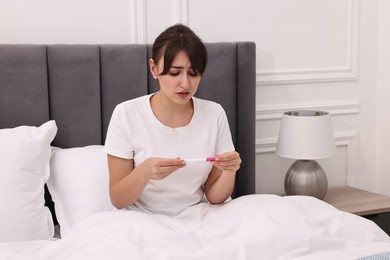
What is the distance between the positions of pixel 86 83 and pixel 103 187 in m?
0.47

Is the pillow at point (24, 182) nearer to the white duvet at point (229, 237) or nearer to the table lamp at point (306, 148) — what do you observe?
the white duvet at point (229, 237)

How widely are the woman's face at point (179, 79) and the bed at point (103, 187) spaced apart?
0.43 m

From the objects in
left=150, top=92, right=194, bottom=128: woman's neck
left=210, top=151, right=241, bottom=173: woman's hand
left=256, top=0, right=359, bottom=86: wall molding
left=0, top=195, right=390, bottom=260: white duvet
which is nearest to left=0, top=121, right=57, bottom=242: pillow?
left=0, top=195, right=390, bottom=260: white duvet

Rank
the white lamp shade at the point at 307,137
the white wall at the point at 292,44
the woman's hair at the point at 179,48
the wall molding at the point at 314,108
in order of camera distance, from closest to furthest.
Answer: the woman's hair at the point at 179,48 < the white wall at the point at 292,44 < the white lamp shade at the point at 307,137 < the wall molding at the point at 314,108

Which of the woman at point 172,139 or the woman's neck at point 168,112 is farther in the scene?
the woman's neck at point 168,112

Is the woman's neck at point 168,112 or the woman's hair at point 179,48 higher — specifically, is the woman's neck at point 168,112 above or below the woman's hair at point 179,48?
below

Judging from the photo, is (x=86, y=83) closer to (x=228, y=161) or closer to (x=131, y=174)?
(x=131, y=174)

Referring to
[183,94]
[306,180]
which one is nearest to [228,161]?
[183,94]

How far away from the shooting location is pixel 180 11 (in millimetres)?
2730

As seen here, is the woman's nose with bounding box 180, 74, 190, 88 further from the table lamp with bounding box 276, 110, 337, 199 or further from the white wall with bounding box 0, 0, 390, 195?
the table lamp with bounding box 276, 110, 337, 199

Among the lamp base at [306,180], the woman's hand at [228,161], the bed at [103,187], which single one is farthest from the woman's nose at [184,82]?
the lamp base at [306,180]

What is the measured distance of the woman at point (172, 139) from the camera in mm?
2004

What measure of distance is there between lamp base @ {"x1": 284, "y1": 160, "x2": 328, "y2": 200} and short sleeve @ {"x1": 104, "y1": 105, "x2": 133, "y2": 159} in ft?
3.33

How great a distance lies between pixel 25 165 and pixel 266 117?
4.36 ft
